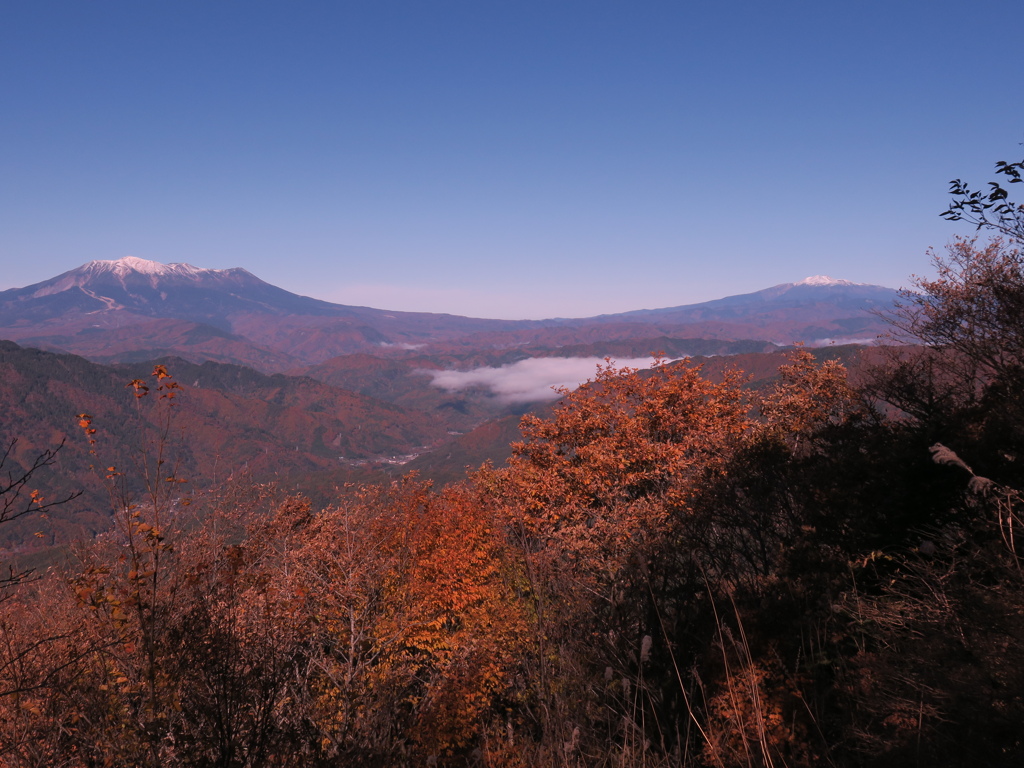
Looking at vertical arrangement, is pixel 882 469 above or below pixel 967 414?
below

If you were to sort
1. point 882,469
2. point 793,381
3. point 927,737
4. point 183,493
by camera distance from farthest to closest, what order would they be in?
1. point 793,381
2. point 882,469
3. point 927,737
4. point 183,493

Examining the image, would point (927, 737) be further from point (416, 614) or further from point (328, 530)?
point (328, 530)

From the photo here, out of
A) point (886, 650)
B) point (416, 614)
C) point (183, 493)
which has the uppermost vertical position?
point (183, 493)

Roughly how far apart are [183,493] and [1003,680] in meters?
10.4

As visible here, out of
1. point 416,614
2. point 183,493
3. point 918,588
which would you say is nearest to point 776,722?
point 918,588

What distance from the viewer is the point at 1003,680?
7.27 m

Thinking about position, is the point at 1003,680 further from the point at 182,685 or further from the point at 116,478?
the point at 116,478

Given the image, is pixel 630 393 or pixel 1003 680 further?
pixel 630 393

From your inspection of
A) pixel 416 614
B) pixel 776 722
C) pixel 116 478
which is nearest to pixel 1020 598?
pixel 776 722

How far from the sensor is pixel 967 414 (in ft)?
42.1

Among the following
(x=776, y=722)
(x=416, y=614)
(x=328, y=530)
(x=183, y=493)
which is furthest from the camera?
(x=328, y=530)

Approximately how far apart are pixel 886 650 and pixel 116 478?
11574 mm

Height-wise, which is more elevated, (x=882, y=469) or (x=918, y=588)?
(x=882, y=469)

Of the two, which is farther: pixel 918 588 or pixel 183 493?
pixel 918 588
